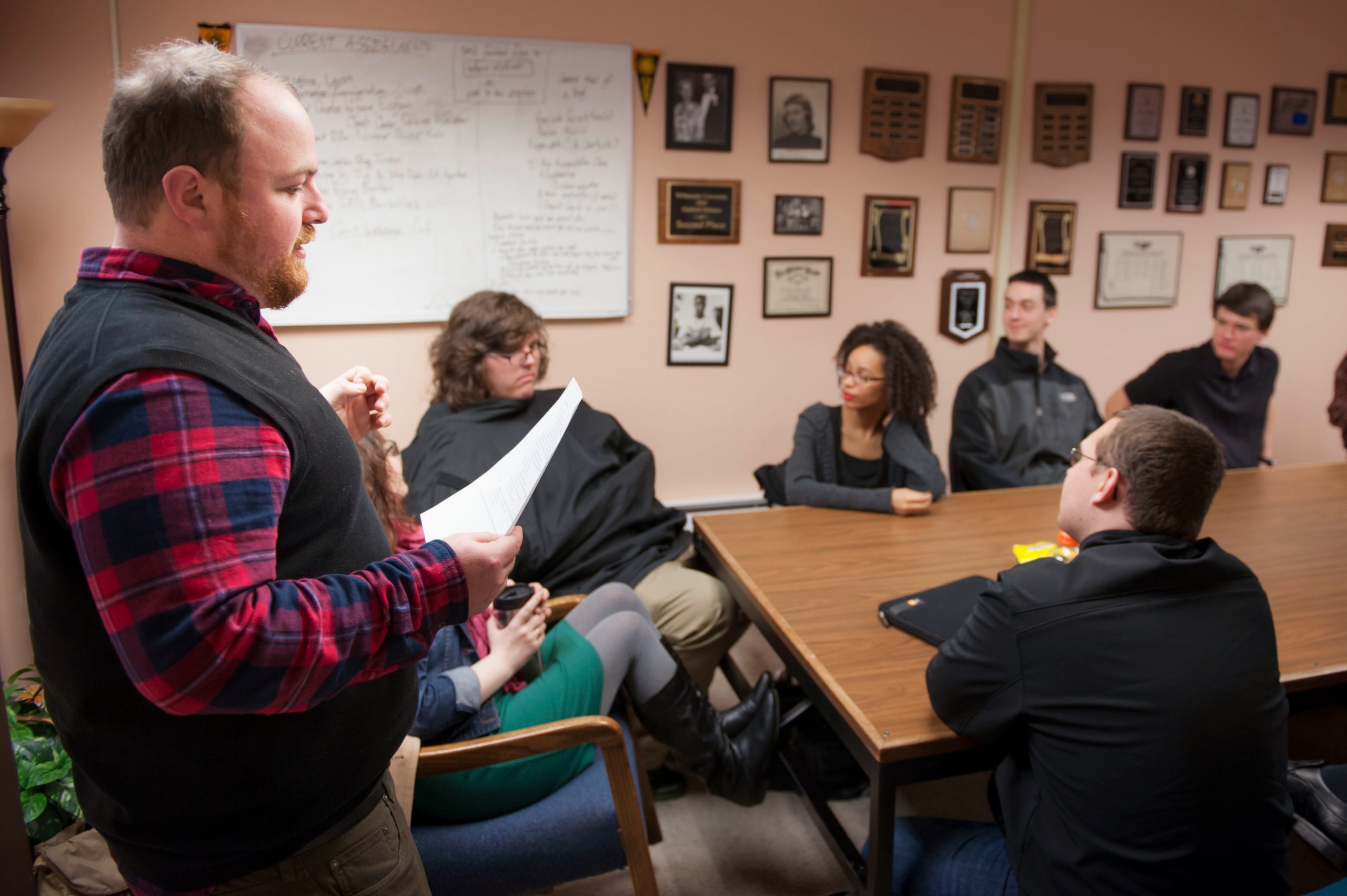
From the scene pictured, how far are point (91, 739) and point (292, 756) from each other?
191 mm

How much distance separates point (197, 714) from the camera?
869mm

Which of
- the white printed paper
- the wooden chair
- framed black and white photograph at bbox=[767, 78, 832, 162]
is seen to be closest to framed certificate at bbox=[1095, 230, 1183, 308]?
framed black and white photograph at bbox=[767, 78, 832, 162]

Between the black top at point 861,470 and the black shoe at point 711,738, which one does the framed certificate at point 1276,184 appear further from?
the black shoe at point 711,738

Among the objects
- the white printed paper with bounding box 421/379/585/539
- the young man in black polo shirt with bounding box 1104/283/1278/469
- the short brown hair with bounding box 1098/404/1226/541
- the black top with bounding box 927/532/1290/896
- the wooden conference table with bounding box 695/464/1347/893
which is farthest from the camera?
the young man in black polo shirt with bounding box 1104/283/1278/469

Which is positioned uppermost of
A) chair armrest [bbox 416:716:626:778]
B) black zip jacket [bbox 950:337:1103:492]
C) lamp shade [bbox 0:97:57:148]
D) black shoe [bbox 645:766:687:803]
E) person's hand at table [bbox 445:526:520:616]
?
lamp shade [bbox 0:97:57:148]

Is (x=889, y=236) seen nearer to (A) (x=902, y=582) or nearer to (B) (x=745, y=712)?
(A) (x=902, y=582)

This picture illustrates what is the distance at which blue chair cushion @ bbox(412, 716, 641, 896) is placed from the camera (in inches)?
58.3

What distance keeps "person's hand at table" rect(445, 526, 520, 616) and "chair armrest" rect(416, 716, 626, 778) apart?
69 centimetres

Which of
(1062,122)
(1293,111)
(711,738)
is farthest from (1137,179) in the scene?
(711,738)

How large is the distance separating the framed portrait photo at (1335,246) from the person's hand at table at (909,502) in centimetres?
357

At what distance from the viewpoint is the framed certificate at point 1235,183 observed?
420 cm

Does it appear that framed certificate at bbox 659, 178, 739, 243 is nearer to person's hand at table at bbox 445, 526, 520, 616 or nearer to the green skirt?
the green skirt

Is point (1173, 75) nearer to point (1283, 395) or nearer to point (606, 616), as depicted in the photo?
point (1283, 395)

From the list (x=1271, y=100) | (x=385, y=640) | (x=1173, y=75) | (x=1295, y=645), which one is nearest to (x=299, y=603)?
(x=385, y=640)
